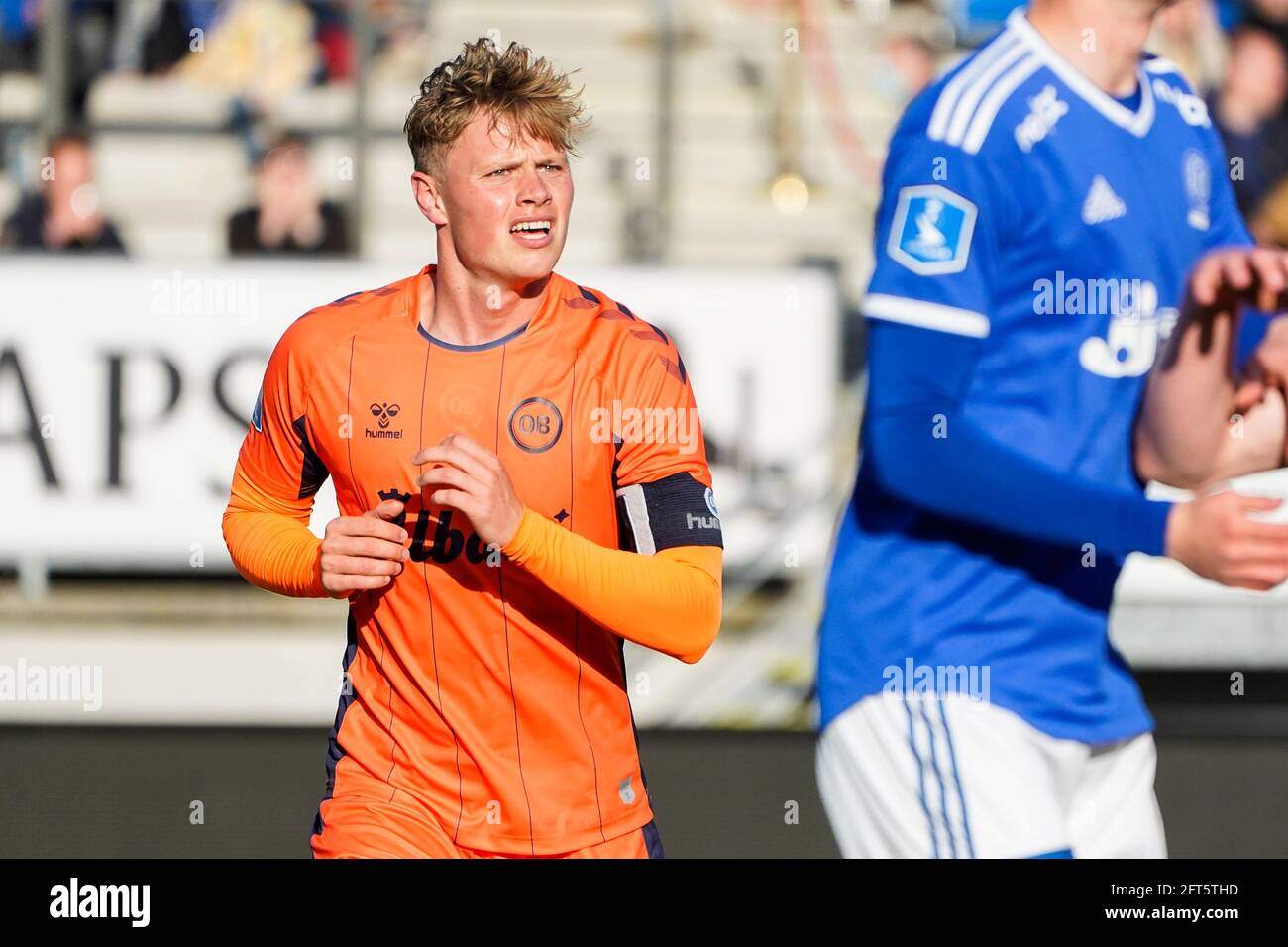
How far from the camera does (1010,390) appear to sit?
2.38 m

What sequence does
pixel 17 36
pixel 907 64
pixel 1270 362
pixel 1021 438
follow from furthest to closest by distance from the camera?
pixel 17 36
pixel 907 64
pixel 1270 362
pixel 1021 438

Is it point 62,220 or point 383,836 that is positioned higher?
point 62,220

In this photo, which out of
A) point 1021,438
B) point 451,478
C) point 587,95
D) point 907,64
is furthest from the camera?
point 587,95

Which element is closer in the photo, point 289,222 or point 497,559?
point 497,559

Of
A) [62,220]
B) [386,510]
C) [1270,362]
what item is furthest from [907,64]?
[386,510]

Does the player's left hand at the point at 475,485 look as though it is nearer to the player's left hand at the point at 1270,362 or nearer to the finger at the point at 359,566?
the finger at the point at 359,566

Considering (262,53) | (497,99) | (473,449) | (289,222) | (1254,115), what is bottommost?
(473,449)

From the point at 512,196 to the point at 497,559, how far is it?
516mm

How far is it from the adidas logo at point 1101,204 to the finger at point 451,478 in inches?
39.9

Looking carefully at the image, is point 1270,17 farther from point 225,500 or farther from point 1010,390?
point 225,500

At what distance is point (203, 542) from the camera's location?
480cm

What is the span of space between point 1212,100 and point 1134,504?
10.1ft
